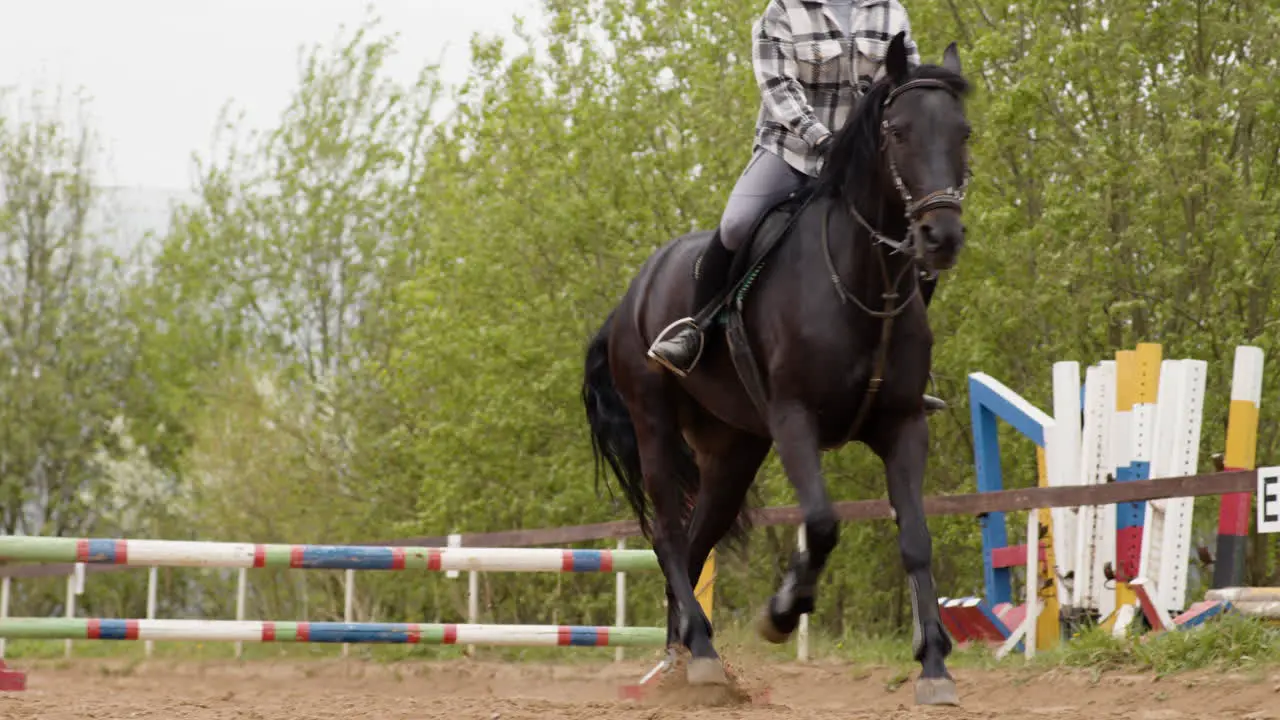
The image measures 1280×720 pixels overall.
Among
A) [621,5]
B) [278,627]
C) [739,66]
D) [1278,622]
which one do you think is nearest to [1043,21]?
[739,66]

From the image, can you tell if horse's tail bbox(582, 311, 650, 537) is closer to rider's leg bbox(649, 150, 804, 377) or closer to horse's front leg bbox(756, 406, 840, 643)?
rider's leg bbox(649, 150, 804, 377)

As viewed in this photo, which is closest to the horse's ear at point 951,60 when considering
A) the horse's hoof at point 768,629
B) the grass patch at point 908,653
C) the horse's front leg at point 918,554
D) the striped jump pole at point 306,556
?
the horse's front leg at point 918,554

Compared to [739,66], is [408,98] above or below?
above

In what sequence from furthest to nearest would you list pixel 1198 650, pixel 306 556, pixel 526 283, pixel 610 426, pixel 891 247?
pixel 526 283, pixel 306 556, pixel 610 426, pixel 1198 650, pixel 891 247

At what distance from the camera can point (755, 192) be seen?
21.3 ft

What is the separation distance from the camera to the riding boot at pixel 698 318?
651cm

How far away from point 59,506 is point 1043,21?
76.0 ft

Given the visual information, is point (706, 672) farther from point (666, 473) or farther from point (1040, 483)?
point (1040, 483)

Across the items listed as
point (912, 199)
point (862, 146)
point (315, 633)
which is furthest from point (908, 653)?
point (912, 199)

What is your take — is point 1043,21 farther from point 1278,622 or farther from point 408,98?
point 408,98

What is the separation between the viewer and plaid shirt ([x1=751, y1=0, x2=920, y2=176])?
6.37 meters

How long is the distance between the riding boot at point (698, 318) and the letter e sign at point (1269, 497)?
259cm

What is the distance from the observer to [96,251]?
3161 centimetres

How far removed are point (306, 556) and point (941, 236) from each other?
467cm
